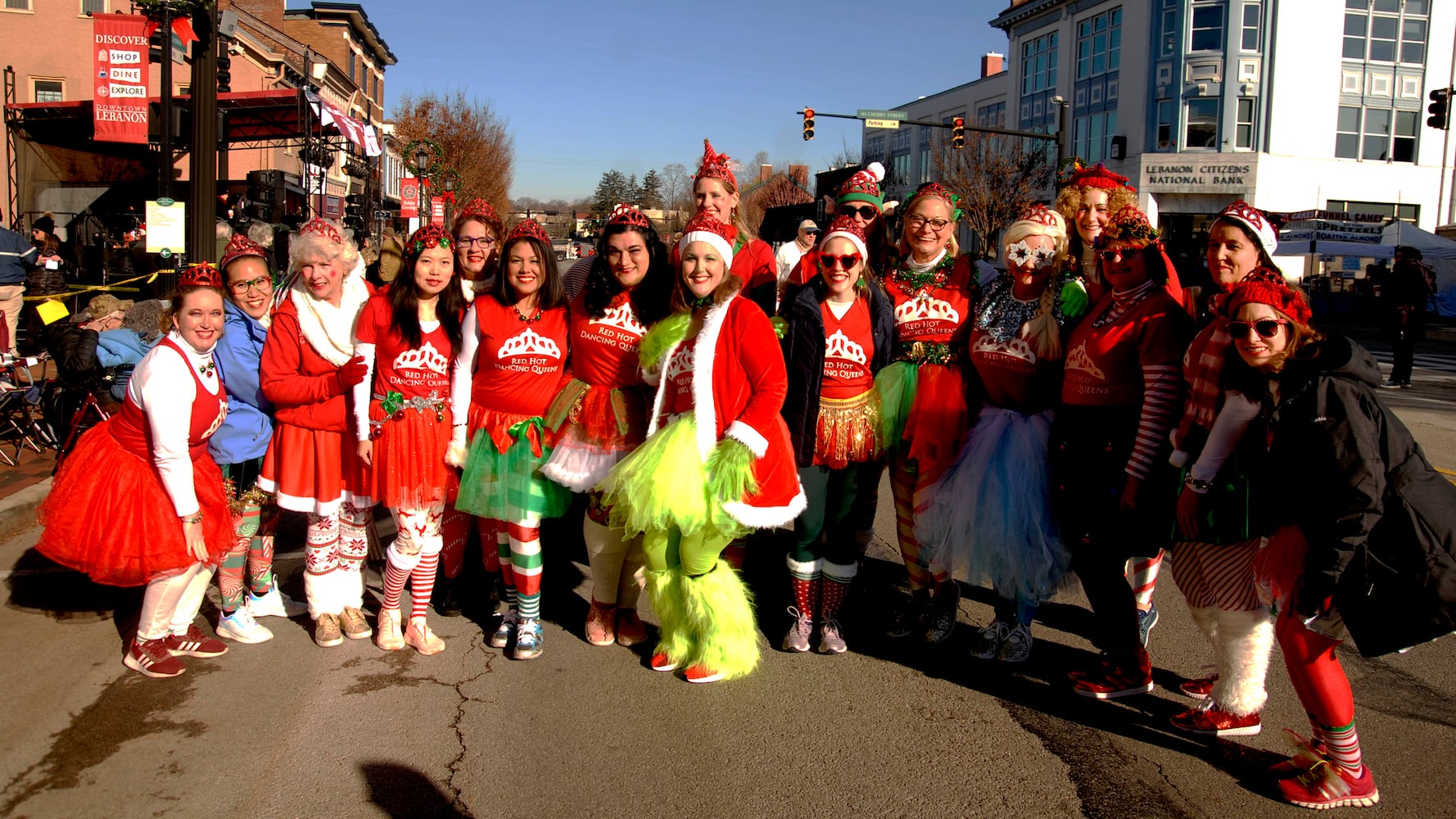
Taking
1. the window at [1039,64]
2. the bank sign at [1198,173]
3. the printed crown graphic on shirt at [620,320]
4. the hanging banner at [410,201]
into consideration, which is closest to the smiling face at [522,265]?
the printed crown graphic on shirt at [620,320]

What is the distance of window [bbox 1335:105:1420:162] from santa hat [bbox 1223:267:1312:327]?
4004 cm

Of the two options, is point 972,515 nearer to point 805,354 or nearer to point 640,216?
point 805,354

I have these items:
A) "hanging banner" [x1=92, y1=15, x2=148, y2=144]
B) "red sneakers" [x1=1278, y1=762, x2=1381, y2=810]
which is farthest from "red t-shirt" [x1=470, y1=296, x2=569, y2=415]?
"hanging banner" [x1=92, y1=15, x2=148, y2=144]

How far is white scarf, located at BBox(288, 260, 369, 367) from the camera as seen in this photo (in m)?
4.18

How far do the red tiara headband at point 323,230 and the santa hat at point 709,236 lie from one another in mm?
1551

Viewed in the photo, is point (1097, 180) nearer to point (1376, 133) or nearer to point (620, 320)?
point (620, 320)

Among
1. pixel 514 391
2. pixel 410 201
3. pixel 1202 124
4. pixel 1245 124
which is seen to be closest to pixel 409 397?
pixel 514 391

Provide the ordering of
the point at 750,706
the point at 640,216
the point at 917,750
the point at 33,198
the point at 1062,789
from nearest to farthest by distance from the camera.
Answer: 1. the point at 1062,789
2. the point at 917,750
3. the point at 750,706
4. the point at 640,216
5. the point at 33,198

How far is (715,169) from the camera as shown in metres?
4.86

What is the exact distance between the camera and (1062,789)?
324 centimetres

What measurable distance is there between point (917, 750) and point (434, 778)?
1706mm

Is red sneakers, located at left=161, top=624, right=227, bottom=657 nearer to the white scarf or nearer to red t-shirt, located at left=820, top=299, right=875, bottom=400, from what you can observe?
the white scarf

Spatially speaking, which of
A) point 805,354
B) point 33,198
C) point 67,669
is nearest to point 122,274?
point 33,198

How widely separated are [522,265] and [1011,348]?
212cm
